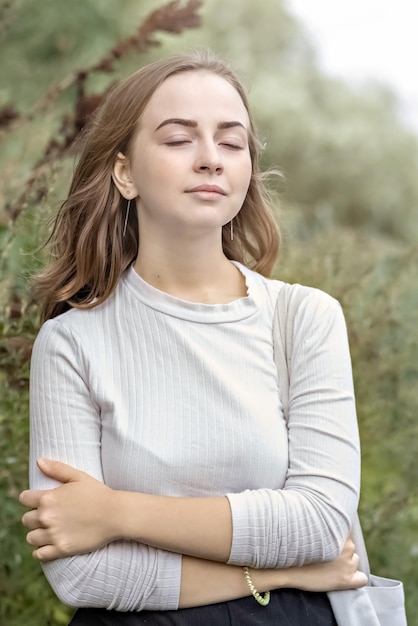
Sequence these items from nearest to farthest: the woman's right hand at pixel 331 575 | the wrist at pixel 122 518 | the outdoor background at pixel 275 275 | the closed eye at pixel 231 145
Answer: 1. the wrist at pixel 122 518
2. the woman's right hand at pixel 331 575
3. the closed eye at pixel 231 145
4. the outdoor background at pixel 275 275

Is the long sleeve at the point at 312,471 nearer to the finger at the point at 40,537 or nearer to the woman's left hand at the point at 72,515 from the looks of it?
the woman's left hand at the point at 72,515

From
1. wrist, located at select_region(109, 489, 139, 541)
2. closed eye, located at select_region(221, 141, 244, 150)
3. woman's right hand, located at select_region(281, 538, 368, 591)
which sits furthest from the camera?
closed eye, located at select_region(221, 141, 244, 150)

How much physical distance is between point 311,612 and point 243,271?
2.30 ft

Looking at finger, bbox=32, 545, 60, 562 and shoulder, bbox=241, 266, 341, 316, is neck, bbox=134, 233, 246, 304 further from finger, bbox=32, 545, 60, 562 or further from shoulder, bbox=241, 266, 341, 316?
finger, bbox=32, 545, 60, 562

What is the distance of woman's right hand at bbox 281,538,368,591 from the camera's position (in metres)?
1.83

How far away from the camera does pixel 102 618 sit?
6.02 ft

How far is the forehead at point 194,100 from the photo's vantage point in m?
1.92

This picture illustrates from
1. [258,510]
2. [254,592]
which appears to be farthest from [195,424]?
[254,592]

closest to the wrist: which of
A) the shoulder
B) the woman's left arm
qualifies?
the woman's left arm

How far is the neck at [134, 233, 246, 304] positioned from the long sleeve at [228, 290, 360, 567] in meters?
0.20

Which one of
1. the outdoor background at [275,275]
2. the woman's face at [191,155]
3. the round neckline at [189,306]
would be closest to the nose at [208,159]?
the woman's face at [191,155]

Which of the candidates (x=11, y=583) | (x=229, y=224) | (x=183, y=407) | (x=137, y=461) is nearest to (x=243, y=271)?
(x=229, y=224)

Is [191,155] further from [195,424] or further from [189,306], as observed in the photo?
[195,424]

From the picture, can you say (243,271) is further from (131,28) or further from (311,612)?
(131,28)
